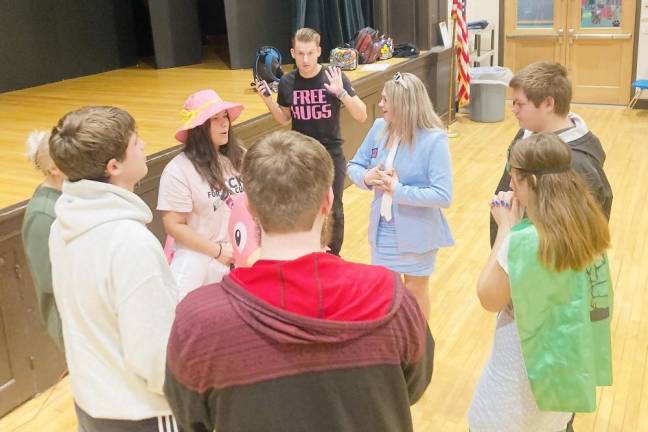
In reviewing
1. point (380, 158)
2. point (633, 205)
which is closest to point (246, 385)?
point (380, 158)

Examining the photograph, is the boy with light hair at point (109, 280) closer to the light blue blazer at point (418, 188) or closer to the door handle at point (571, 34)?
the light blue blazer at point (418, 188)

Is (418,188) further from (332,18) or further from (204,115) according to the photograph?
(332,18)

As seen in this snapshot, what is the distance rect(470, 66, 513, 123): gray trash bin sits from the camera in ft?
26.9

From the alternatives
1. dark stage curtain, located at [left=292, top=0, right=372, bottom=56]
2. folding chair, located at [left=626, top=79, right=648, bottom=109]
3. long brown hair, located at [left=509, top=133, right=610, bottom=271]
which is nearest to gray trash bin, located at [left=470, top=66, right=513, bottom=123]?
folding chair, located at [left=626, top=79, right=648, bottom=109]

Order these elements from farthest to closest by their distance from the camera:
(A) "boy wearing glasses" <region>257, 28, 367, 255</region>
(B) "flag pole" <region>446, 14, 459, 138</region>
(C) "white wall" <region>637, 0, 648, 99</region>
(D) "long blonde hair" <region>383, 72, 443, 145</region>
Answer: (C) "white wall" <region>637, 0, 648, 99</region>
(B) "flag pole" <region>446, 14, 459, 138</region>
(A) "boy wearing glasses" <region>257, 28, 367, 255</region>
(D) "long blonde hair" <region>383, 72, 443, 145</region>

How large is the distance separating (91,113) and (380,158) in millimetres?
1574

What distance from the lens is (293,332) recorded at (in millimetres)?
1154

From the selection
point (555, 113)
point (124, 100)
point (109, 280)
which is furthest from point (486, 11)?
point (109, 280)

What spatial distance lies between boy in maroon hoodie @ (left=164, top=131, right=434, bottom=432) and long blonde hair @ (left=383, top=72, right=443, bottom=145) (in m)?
1.63

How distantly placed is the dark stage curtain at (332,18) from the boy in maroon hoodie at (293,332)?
6400 mm

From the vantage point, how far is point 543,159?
71.5 inches

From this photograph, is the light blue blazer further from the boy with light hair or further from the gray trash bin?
the gray trash bin

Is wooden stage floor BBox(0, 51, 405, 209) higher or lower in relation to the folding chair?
higher

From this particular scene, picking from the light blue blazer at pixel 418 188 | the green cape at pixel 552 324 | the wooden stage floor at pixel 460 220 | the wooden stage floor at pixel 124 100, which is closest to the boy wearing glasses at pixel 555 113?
the light blue blazer at pixel 418 188
